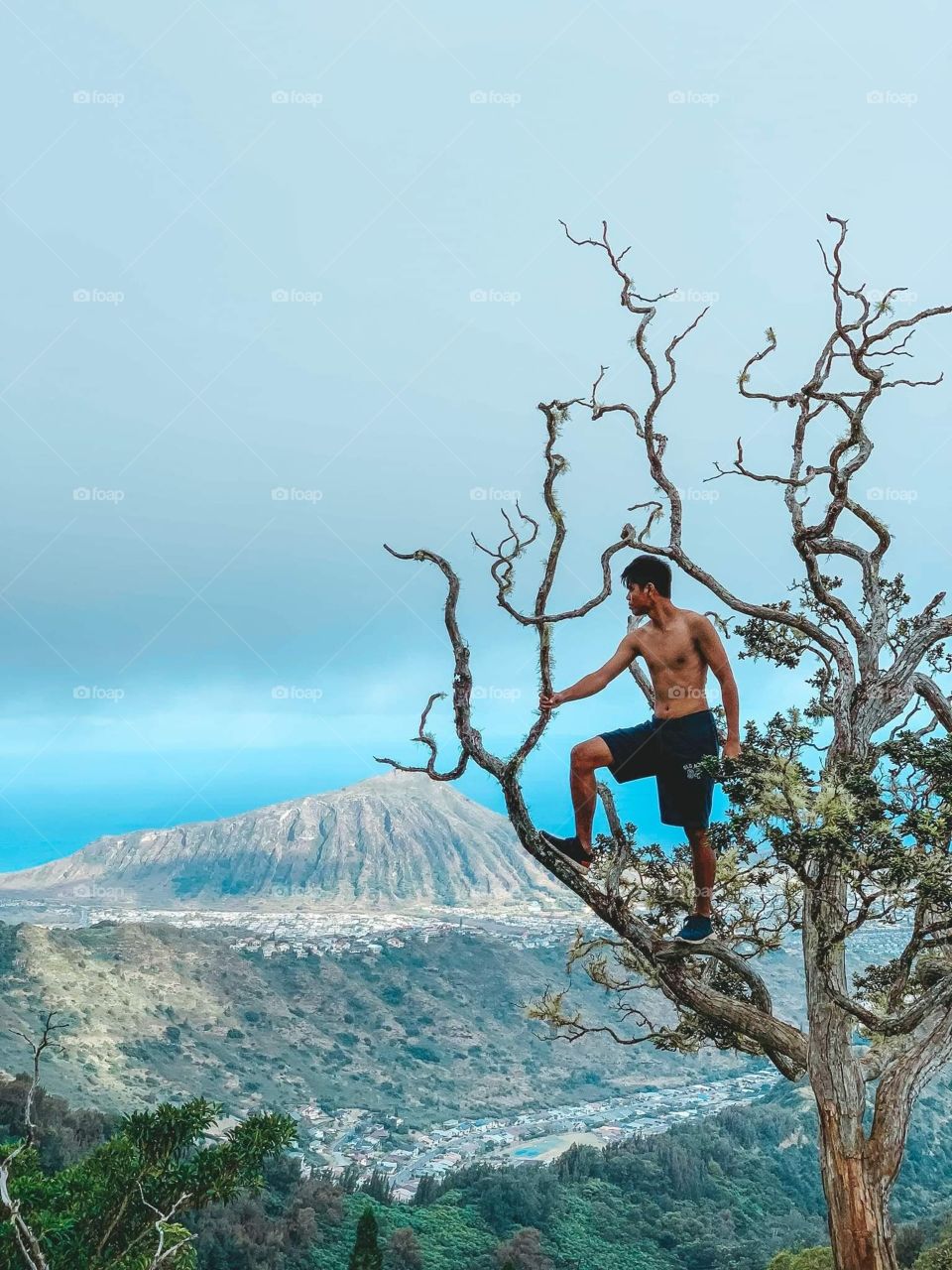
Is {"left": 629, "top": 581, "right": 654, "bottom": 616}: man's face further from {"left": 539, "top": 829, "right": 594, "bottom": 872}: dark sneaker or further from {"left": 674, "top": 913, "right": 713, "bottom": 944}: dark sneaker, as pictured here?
{"left": 674, "top": 913, "right": 713, "bottom": 944}: dark sneaker

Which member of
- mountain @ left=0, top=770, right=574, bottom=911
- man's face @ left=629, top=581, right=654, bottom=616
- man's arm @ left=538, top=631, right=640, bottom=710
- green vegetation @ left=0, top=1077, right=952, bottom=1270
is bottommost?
green vegetation @ left=0, top=1077, right=952, bottom=1270

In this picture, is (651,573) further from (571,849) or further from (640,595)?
(571,849)

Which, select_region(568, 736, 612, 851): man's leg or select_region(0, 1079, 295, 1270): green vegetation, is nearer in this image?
select_region(568, 736, 612, 851): man's leg

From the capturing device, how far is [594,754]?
251 inches

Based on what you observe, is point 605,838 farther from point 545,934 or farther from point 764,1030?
point 545,934

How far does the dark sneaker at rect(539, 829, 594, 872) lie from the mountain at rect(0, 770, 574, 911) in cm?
8947

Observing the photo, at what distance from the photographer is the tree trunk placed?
6.79 meters

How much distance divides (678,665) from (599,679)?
0.52 metres

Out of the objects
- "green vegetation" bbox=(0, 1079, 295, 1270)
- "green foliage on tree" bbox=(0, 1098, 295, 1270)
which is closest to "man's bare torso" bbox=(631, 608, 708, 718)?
"green foliage on tree" bbox=(0, 1098, 295, 1270)

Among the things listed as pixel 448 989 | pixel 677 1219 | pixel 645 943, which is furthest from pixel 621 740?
pixel 448 989

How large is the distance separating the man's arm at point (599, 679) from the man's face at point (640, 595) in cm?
18

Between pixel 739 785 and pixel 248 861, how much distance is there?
3866 inches

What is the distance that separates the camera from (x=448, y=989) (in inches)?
2692

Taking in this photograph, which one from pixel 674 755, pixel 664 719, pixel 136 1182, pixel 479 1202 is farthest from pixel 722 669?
pixel 479 1202
